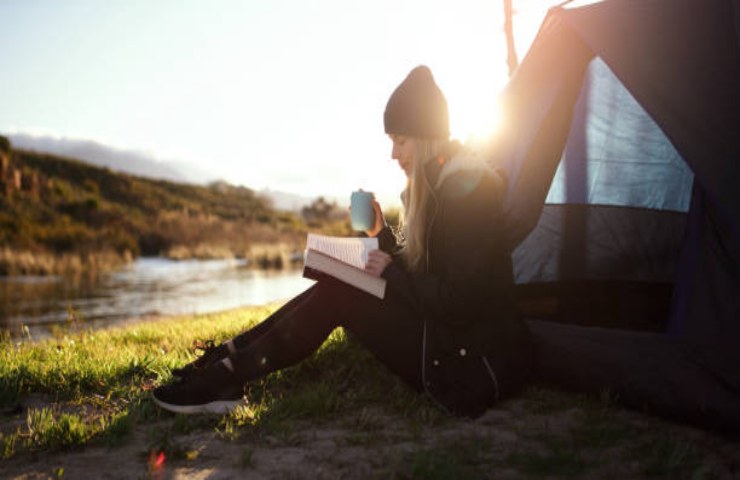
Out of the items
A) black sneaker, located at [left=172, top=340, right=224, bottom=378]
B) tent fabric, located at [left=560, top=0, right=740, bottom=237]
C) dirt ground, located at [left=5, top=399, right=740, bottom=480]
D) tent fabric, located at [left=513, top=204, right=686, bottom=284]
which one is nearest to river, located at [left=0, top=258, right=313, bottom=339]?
black sneaker, located at [left=172, top=340, right=224, bottom=378]

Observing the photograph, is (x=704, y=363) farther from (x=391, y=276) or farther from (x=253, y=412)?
(x=253, y=412)

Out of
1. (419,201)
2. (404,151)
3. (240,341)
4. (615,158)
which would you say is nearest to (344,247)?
(419,201)

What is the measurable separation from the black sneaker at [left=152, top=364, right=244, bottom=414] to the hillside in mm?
16717

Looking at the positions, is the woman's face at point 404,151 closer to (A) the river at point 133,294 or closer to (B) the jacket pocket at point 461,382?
(B) the jacket pocket at point 461,382

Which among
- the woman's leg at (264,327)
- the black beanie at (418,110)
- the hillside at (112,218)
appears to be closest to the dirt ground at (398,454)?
the woman's leg at (264,327)

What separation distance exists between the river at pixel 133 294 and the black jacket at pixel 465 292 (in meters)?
6.25

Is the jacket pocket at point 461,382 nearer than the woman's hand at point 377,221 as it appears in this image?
Yes

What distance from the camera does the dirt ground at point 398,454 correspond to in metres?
2.29

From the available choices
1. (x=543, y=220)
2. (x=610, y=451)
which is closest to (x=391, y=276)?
(x=610, y=451)

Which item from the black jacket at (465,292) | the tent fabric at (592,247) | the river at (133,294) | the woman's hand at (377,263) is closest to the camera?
the black jacket at (465,292)

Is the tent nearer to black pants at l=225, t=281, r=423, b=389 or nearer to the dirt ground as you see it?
the dirt ground

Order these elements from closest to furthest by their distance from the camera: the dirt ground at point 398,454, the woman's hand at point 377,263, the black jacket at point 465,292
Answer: the dirt ground at point 398,454 < the black jacket at point 465,292 < the woman's hand at point 377,263

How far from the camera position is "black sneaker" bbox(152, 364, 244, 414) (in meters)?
2.87

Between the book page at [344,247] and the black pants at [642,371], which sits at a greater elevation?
the book page at [344,247]
